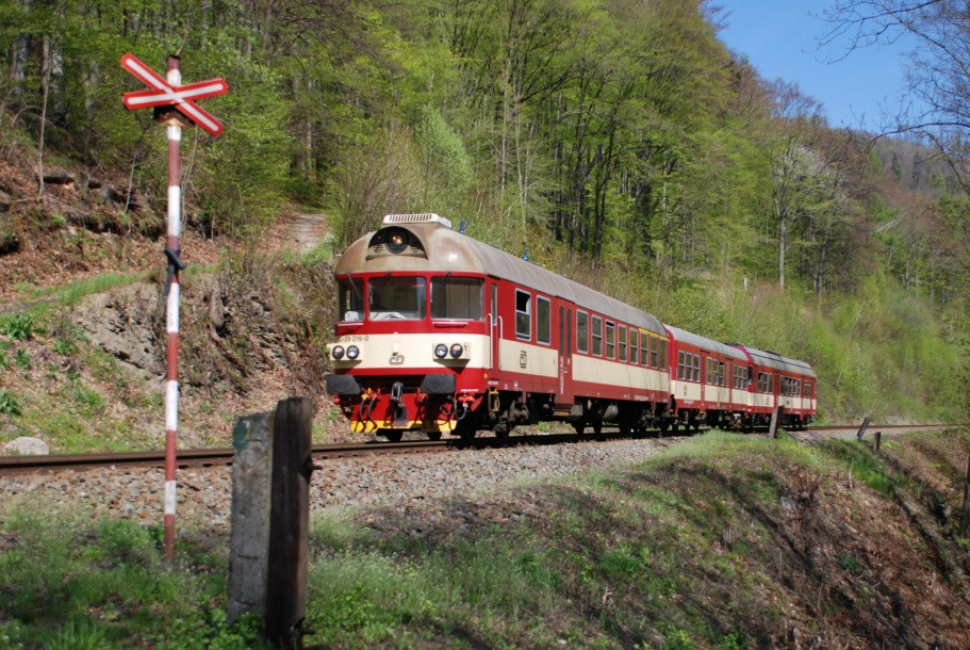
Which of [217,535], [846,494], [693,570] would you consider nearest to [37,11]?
[217,535]

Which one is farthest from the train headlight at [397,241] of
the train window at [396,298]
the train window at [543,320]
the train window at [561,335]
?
the train window at [561,335]

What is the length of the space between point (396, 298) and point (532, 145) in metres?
24.2

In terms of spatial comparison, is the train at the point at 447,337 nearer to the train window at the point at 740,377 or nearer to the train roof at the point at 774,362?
the train window at the point at 740,377

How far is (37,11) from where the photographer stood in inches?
683

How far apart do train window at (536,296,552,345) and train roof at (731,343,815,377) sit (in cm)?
1782

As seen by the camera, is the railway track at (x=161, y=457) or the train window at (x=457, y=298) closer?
the railway track at (x=161, y=457)

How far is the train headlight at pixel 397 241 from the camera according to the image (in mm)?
14227

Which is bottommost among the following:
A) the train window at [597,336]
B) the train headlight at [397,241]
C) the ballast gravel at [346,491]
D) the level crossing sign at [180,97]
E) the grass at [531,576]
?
the grass at [531,576]

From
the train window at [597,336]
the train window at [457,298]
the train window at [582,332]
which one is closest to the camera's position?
the train window at [457,298]

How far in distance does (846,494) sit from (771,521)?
558 cm

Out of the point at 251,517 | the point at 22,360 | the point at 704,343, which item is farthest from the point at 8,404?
the point at 704,343

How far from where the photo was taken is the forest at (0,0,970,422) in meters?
18.8

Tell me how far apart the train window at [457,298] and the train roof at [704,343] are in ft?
41.0

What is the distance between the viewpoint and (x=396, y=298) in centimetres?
1407
